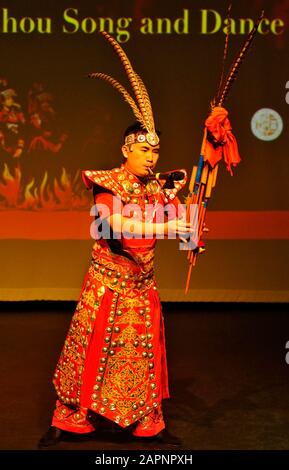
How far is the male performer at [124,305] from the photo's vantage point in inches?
110

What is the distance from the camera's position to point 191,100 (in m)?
5.31

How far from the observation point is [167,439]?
3.05m

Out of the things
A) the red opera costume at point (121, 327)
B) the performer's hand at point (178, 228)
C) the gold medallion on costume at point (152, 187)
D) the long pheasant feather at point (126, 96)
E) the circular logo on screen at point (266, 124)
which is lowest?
the red opera costume at point (121, 327)

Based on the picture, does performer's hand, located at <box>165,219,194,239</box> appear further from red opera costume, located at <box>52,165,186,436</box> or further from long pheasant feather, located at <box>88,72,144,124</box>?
long pheasant feather, located at <box>88,72,144,124</box>

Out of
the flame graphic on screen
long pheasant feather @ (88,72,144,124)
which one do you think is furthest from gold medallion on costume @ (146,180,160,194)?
the flame graphic on screen

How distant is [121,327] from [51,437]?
1.76ft

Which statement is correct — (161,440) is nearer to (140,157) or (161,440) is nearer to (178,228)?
(178,228)

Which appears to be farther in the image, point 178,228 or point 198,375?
point 198,375

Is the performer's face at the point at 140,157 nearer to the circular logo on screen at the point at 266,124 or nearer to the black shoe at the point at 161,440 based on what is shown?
the black shoe at the point at 161,440

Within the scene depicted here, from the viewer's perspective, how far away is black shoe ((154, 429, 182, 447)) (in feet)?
9.95

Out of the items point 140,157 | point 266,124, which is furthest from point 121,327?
point 266,124

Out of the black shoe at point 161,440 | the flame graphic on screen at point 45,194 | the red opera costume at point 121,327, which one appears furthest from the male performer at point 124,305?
the flame graphic on screen at point 45,194

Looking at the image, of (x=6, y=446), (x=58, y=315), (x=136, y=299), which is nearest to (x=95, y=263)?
(x=136, y=299)

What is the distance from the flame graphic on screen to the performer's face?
251cm
